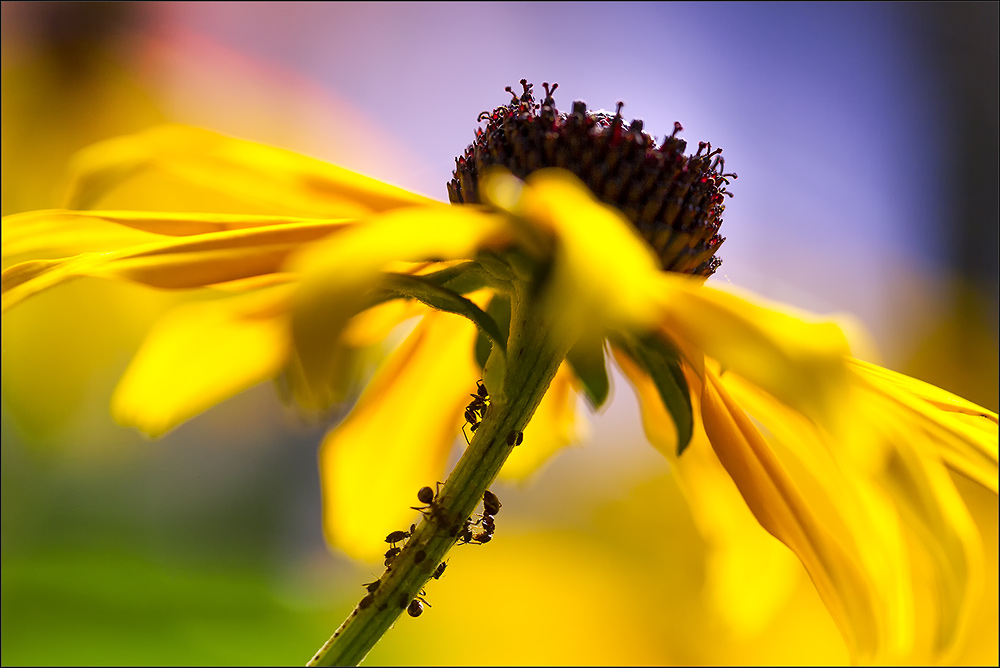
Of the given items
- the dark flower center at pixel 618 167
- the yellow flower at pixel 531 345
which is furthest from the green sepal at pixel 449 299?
the dark flower center at pixel 618 167

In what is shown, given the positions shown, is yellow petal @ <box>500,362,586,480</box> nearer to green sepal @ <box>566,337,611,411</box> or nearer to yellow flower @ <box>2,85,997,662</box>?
yellow flower @ <box>2,85,997,662</box>

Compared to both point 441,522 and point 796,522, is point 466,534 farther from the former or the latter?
point 796,522

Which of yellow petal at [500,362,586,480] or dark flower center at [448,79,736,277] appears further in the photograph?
yellow petal at [500,362,586,480]

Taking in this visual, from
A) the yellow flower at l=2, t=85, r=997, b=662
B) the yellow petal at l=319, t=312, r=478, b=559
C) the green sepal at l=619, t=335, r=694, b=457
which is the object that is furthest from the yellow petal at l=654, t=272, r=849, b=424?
the yellow petal at l=319, t=312, r=478, b=559

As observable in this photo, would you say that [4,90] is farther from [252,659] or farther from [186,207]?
[252,659]

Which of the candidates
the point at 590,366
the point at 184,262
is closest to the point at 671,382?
the point at 590,366
